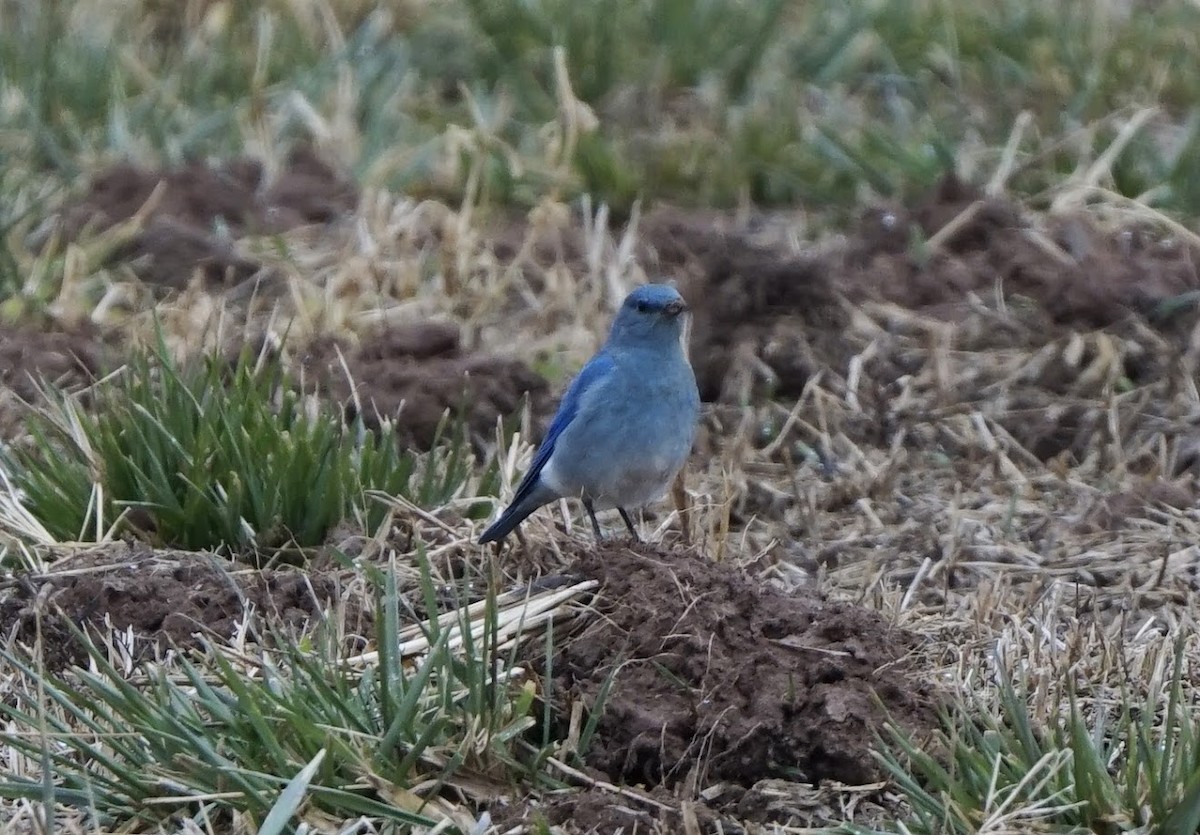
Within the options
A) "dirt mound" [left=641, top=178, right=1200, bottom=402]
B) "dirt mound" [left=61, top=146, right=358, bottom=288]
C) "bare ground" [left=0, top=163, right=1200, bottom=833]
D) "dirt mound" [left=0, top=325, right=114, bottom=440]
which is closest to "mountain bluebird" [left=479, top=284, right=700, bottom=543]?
"bare ground" [left=0, top=163, right=1200, bottom=833]

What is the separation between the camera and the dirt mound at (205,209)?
620cm

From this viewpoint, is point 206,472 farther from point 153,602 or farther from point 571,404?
point 571,404

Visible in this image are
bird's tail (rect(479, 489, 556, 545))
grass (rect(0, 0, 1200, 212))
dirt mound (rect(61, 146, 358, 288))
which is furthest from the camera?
grass (rect(0, 0, 1200, 212))

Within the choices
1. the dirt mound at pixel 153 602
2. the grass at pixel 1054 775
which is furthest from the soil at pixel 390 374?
the grass at pixel 1054 775

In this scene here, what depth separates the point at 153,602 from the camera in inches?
149

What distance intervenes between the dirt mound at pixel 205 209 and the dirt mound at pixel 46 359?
2.29 ft

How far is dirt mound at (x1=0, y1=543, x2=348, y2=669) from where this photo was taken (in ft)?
12.2

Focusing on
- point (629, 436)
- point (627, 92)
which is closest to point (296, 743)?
point (629, 436)

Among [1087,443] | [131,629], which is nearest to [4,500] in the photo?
[131,629]

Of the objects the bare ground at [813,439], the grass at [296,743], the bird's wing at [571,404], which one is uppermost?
the grass at [296,743]

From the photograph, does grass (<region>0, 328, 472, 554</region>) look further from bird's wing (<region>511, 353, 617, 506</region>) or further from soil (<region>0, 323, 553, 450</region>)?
soil (<region>0, 323, 553, 450</region>)

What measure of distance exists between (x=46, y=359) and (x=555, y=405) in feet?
4.77

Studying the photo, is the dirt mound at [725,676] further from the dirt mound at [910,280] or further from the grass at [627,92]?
the grass at [627,92]

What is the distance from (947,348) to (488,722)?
2817 millimetres
